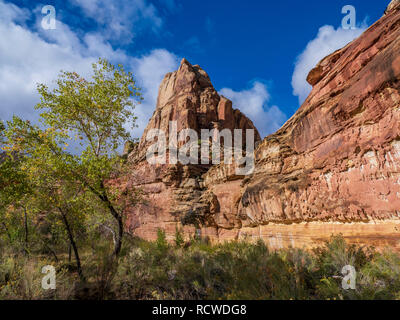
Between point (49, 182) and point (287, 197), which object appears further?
point (287, 197)

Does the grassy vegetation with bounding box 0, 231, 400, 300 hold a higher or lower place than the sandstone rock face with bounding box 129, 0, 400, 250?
lower

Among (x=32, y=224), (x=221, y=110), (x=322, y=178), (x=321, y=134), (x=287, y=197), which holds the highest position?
(x=221, y=110)

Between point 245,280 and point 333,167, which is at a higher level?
point 333,167

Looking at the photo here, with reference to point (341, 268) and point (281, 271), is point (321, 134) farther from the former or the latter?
point (281, 271)

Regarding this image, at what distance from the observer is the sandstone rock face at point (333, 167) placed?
6188mm

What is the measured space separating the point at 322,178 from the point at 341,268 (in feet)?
12.8

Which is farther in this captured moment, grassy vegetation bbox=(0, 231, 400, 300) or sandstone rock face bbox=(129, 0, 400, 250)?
sandstone rock face bbox=(129, 0, 400, 250)

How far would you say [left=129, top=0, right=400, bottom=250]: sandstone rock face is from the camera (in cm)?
619

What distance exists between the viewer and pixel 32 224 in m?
16.2

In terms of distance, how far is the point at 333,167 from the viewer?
8008 millimetres

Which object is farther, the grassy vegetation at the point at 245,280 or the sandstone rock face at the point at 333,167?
the sandstone rock face at the point at 333,167

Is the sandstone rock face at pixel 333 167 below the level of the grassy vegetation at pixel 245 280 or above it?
above

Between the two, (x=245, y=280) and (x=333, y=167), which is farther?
(x=333, y=167)
